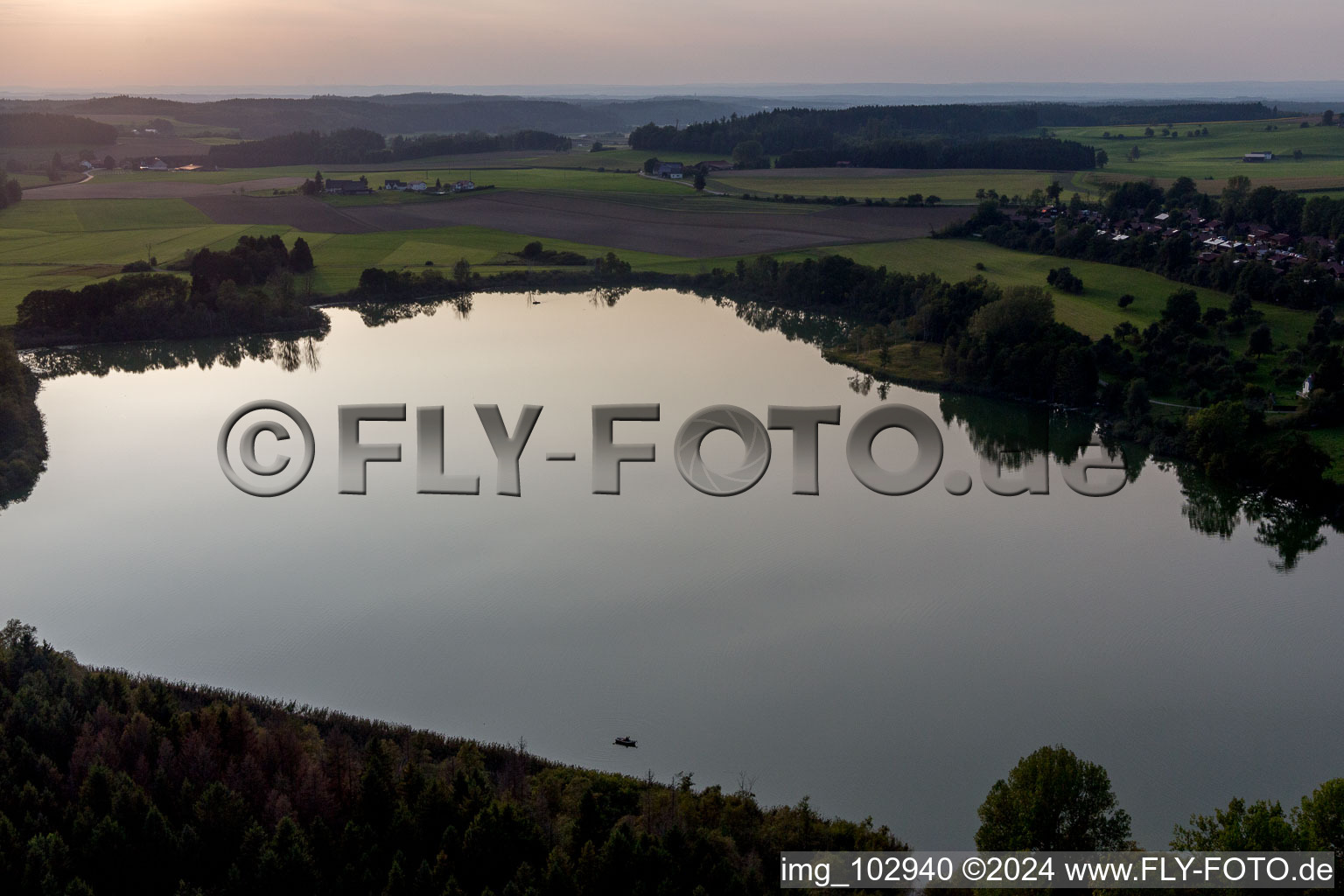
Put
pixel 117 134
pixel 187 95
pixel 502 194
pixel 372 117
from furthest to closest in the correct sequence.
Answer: pixel 187 95
pixel 372 117
pixel 117 134
pixel 502 194

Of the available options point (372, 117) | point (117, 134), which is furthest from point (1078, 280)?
point (372, 117)

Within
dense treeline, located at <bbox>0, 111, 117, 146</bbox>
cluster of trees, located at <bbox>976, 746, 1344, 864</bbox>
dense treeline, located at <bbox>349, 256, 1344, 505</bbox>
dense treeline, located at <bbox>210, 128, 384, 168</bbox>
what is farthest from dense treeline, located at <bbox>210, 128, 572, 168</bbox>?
cluster of trees, located at <bbox>976, 746, 1344, 864</bbox>

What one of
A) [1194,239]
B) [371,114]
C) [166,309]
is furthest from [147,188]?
[371,114]

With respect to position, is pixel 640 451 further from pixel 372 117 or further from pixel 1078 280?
pixel 372 117

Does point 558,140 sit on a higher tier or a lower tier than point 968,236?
higher

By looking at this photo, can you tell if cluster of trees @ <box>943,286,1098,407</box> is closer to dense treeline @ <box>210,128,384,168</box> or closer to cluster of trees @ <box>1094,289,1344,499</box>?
cluster of trees @ <box>1094,289,1344,499</box>

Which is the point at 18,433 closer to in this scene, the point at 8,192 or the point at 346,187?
the point at 8,192

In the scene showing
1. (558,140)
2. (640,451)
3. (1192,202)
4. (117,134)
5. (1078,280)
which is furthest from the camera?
(558,140)
